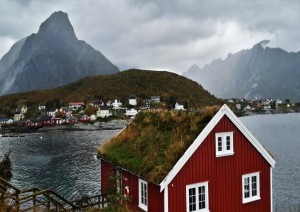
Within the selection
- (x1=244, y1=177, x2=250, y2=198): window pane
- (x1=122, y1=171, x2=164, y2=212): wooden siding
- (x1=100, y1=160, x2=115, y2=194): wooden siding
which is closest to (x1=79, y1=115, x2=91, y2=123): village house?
(x1=100, y1=160, x2=115, y2=194): wooden siding

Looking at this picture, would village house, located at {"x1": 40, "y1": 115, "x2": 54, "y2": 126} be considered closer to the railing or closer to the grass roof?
the grass roof

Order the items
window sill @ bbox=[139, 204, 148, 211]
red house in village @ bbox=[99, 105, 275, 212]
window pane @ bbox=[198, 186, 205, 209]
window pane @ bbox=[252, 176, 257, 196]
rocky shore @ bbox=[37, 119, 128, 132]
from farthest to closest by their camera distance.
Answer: rocky shore @ bbox=[37, 119, 128, 132], window pane @ bbox=[252, 176, 257, 196], window sill @ bbox=[139, 204, 148, 211], window pane @ bbox=[198, 186, 205, 209], red house in village @ bbox=[99, 105, 275, 212]

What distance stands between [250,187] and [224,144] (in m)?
3.27

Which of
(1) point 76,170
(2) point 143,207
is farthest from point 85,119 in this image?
Answer: (2) point 143,207

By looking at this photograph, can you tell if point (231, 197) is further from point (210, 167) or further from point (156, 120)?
point (156, 120)

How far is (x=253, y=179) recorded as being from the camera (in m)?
20.3

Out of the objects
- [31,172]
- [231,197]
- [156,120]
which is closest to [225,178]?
[231,197]

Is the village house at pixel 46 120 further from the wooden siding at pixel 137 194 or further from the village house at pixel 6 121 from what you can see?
the wooden siding at pixel 137 194

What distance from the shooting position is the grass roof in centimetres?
1770

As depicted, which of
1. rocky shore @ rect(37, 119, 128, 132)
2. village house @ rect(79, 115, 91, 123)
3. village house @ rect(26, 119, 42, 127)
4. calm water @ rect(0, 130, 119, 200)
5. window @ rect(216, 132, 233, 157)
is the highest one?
window @ rect(216, 132, 233, 157)

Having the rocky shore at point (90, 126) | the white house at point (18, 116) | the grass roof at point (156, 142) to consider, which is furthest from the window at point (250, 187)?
the white house at point (18, 116)

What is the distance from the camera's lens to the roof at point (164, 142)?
17.4m

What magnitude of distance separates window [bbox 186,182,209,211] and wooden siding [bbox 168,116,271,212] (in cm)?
23

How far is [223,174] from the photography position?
62.0ft
